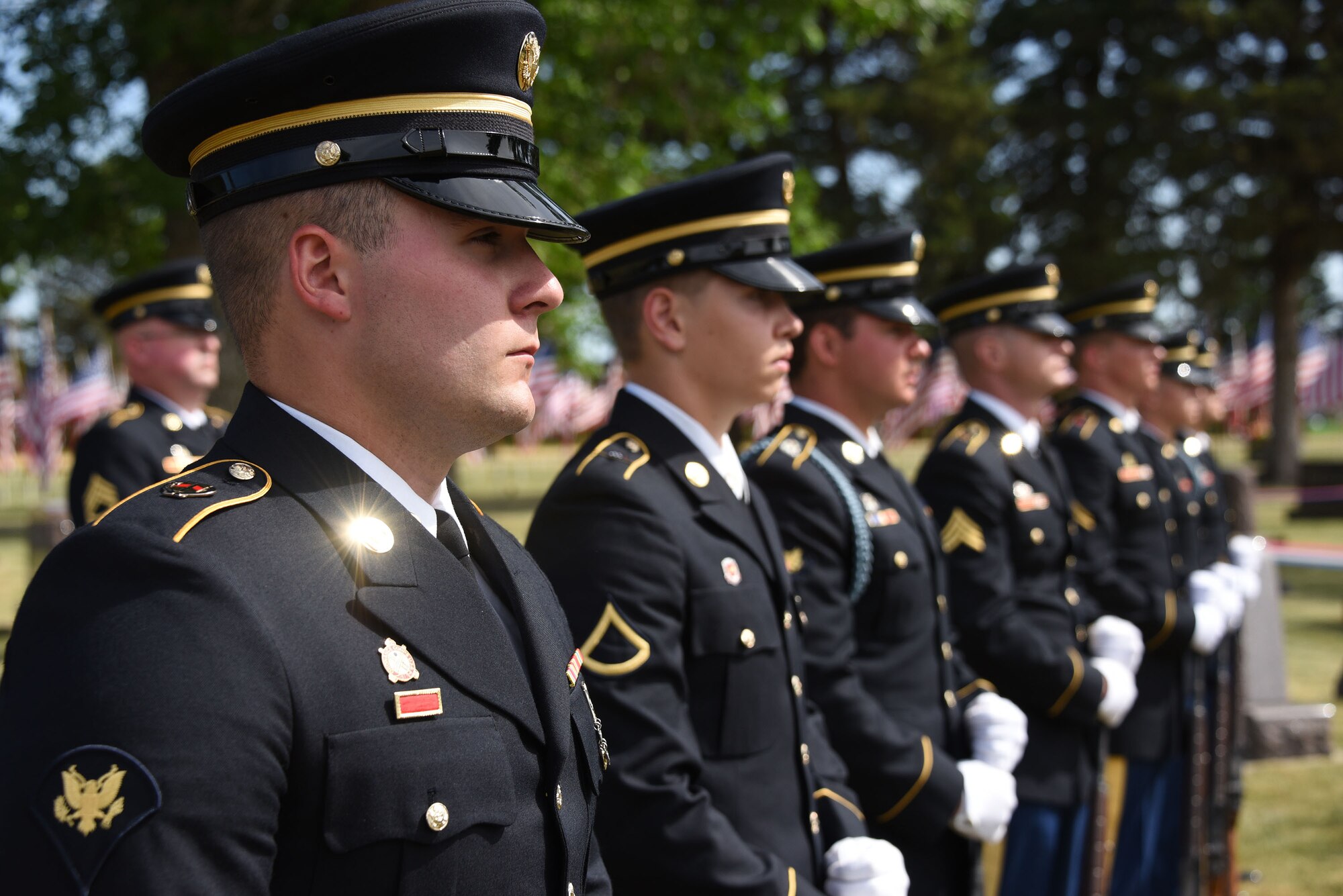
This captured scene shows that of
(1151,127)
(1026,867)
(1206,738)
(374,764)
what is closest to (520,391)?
(374,764)

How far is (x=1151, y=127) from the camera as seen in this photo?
29219 mm

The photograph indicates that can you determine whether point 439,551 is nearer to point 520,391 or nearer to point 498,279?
point 520,391

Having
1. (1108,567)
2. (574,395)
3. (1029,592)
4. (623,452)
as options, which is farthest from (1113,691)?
(574,395)

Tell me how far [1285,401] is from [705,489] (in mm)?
27975

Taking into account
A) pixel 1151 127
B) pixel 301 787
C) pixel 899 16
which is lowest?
pixel 301 787

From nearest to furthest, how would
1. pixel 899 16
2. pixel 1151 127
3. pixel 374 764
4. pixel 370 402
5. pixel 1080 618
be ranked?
1. pixel 374 764
2. pixel 370 402
3. pixel 1080 618
4. pixel 899 16
5. pixel 1151 127

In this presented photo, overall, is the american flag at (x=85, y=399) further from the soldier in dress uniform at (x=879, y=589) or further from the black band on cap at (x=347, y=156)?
the black band on cap at (x=347, y=156)

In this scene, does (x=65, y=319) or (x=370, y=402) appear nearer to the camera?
(x=370, y=402)

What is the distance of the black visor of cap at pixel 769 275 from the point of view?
2.94 meters

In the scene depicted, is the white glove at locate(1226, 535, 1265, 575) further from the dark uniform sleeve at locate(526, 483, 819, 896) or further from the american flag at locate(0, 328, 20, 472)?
the american flag at locate(0, 328, 20, 472)

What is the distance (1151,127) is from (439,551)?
101 feet

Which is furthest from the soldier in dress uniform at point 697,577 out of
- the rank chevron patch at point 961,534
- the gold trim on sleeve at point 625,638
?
the rank chevron patch at point 961,534

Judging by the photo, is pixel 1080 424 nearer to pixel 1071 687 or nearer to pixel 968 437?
pixel 968 437

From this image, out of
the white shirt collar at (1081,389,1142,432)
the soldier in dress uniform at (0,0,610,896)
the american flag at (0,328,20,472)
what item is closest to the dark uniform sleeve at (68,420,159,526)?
the soldier in dress uniform at (0,0,610,896)
